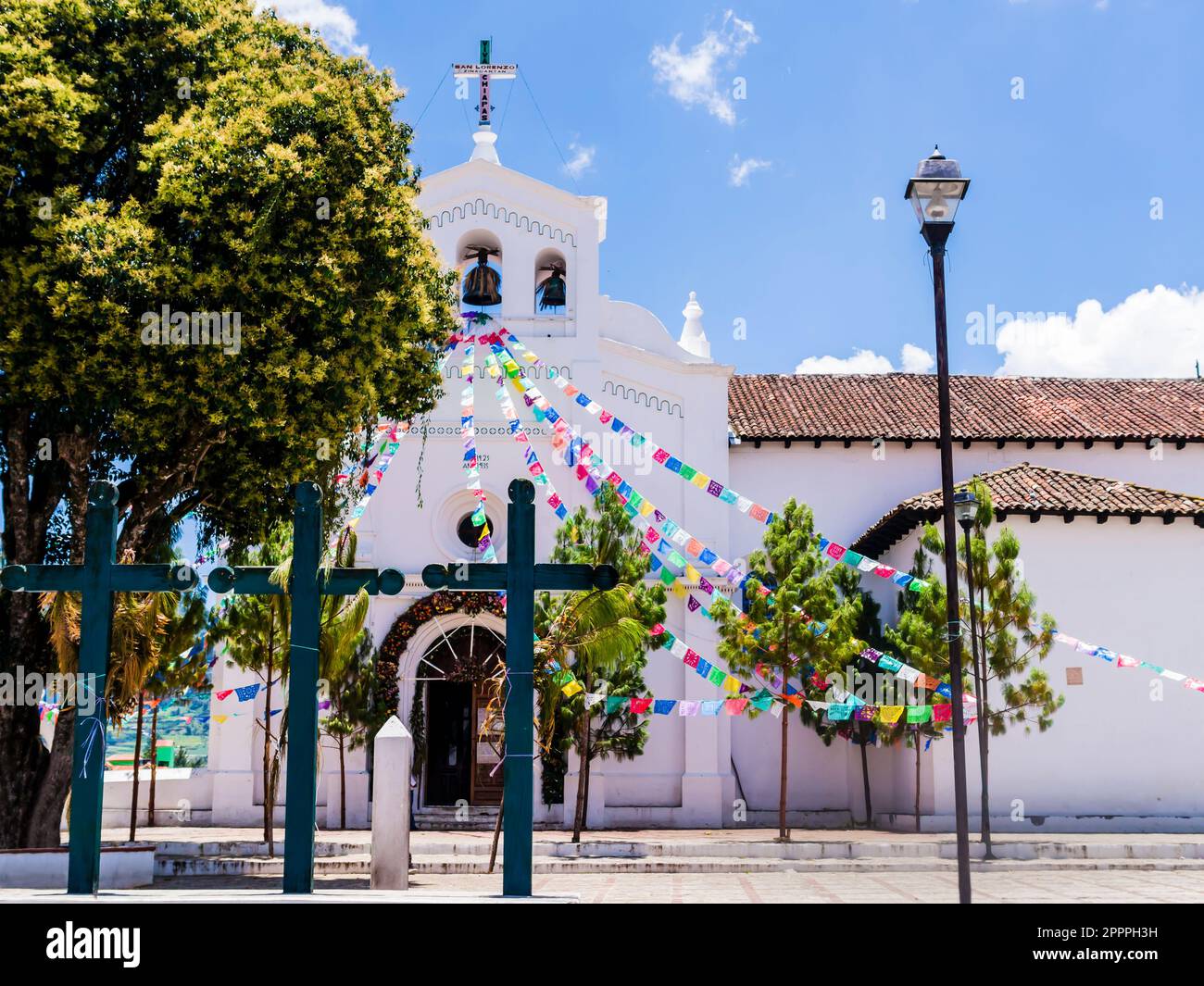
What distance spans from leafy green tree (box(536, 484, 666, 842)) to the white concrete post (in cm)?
395

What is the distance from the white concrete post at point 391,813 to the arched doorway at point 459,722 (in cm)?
923

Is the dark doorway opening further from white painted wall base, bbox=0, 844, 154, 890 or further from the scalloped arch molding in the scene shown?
white painted wall base, bbox=0, 844, 154, 890

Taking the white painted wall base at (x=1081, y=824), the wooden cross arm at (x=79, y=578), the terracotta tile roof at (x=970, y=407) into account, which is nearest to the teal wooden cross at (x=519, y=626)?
the wooden cross arm at (x=79, y=578)

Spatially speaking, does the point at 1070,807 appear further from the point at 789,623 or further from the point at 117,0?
the point at 117,0

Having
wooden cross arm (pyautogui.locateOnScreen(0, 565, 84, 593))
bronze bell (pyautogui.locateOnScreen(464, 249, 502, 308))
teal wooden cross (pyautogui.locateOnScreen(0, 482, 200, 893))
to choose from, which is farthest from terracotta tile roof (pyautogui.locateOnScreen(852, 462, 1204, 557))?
wooden cross arm (pyautogui.locateOnScreen(0, 565, 84, 593))

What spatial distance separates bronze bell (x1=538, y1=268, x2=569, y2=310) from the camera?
Answer: 993 inches

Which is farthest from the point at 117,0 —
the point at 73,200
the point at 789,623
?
the point at 789,623

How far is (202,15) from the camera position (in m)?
15.1

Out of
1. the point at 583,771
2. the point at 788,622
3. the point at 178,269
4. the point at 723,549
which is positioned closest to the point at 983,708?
the point at 788,622

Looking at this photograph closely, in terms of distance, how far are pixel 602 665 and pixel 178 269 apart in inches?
360

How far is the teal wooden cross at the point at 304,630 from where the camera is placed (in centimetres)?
→ 977

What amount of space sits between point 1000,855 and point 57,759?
46.3ft

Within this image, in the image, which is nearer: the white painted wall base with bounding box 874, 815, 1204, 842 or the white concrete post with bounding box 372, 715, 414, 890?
the white concrete post with bounding box 372, 715, 414, 890

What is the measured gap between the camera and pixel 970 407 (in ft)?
93.4
